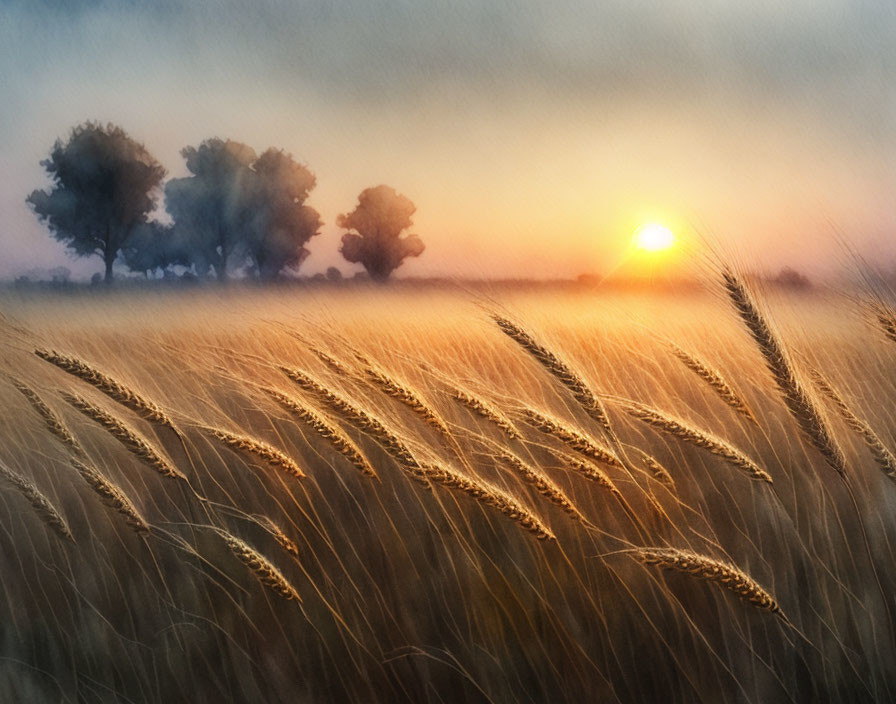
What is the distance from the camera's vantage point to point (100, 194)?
A: 1.49m

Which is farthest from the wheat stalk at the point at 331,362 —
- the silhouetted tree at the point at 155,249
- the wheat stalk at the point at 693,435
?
the wheat stalk at the point at 693,435

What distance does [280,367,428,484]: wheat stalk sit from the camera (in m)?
1.40

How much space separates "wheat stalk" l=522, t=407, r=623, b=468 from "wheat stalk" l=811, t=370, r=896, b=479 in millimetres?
415

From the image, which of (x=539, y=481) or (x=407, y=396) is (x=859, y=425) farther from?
(x=407, y=396)

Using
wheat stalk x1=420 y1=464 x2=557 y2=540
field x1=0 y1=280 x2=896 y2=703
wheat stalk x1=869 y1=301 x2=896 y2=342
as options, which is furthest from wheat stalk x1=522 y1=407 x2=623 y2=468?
wheat stalk x1=869 y1=301 x2=896 y2=342

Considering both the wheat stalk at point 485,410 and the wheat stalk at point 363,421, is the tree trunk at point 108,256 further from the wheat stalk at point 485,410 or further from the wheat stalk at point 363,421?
the wheat stalk at point 485,410

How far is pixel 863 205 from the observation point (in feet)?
4.86

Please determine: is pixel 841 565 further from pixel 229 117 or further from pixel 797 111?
pixel 229 117

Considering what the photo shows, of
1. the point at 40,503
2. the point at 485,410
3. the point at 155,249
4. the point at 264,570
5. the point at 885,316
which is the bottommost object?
the point at 264,570

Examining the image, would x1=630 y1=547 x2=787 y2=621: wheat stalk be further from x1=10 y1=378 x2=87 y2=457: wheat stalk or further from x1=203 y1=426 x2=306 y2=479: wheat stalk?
x1=10 y1=378 x2=87 y2=457: wheat stalk

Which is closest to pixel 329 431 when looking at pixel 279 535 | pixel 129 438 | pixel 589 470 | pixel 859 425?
pixel 279 535

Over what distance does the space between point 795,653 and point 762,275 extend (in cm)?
70

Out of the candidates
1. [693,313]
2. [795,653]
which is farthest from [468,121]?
[795,653]

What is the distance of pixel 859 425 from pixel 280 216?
116cm
